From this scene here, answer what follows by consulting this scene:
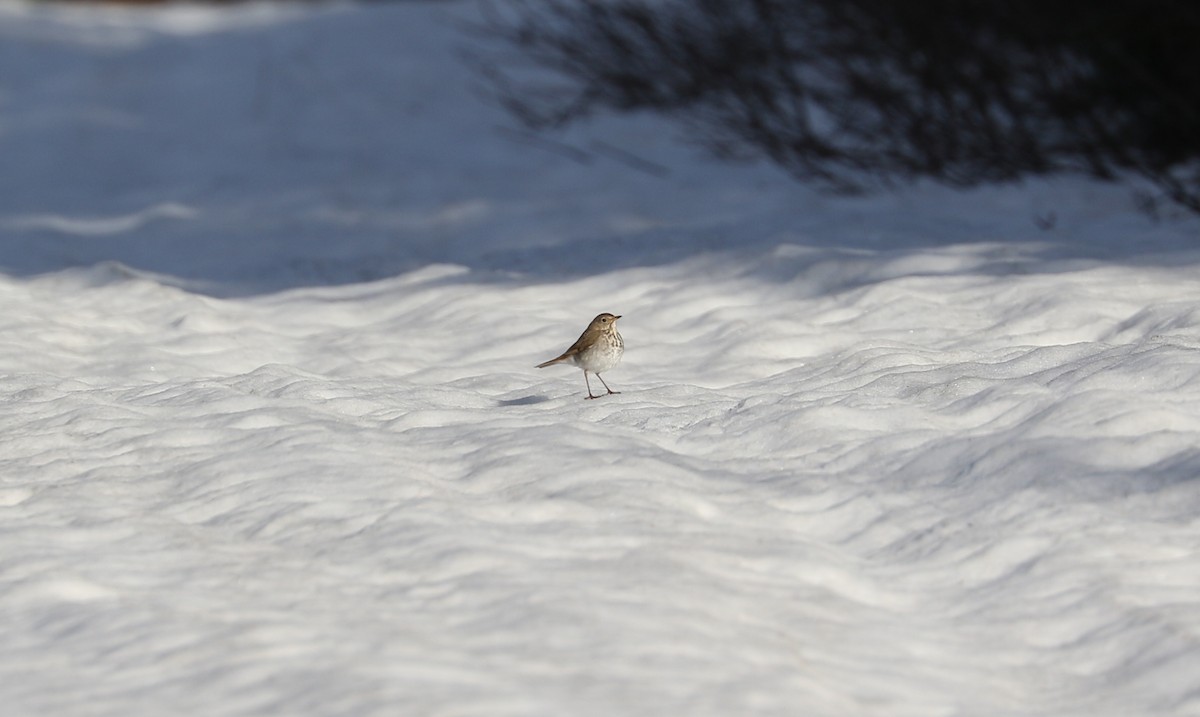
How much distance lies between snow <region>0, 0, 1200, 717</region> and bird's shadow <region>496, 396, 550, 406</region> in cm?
4

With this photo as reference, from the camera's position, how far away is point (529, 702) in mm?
3258

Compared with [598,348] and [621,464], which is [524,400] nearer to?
[598,348]

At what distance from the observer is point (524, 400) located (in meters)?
5.96

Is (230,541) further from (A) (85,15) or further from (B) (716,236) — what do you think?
(A) (85,15)

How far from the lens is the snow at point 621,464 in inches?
140

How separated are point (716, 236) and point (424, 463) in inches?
169

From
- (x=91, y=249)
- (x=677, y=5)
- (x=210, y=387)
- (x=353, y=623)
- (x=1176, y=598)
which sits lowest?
(x=1176, y=598)

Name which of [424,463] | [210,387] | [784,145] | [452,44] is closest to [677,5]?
[784,145]

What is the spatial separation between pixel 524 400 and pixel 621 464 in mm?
1250

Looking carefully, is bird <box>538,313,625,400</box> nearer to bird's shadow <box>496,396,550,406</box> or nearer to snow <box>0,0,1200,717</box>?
snow <box>0,0,1200,717</box>

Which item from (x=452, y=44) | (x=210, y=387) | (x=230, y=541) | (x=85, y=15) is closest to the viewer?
(x=230, y=541)

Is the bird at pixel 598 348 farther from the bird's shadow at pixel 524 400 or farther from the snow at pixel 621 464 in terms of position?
the bird's shadow at pixel 524 400

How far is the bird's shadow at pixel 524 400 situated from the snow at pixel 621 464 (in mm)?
37

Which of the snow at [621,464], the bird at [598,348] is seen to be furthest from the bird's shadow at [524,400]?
the bird at [598,348]
